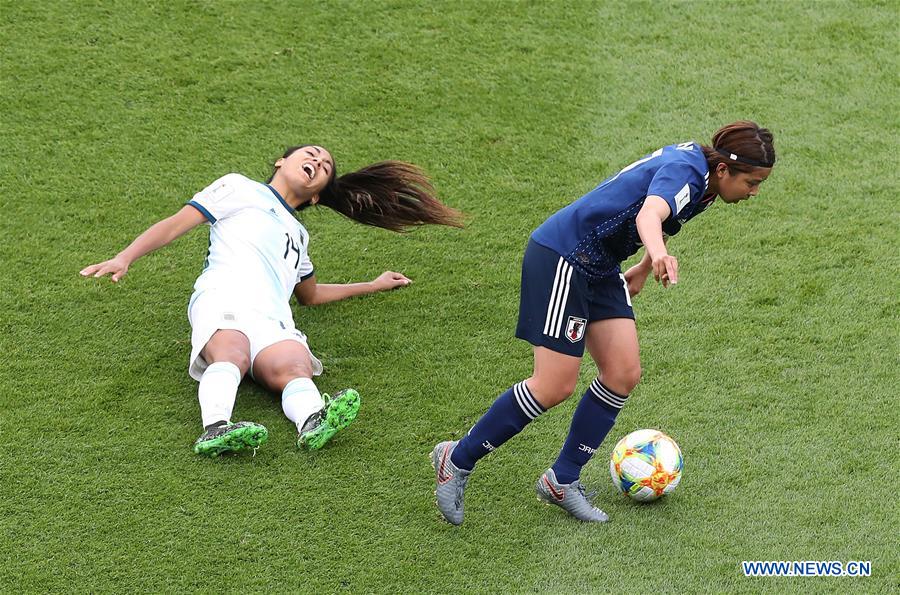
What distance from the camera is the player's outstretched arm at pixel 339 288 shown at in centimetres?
600

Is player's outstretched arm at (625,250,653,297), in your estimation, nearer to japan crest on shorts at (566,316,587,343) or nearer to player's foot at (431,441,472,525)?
japan crest on shorts at (566,316,587,343)

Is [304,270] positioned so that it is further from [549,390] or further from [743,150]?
[743,150]

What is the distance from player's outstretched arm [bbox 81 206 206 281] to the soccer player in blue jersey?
1701 mm

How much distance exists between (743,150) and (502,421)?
53.8 inches

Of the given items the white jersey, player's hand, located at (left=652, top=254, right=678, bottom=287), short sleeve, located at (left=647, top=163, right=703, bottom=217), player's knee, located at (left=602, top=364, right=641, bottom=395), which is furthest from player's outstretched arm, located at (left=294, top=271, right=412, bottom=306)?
player's hand, located at (left=652, top=254, right=678, bottom=287)

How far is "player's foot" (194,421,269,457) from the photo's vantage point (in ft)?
16.1

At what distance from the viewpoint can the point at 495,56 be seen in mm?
8055

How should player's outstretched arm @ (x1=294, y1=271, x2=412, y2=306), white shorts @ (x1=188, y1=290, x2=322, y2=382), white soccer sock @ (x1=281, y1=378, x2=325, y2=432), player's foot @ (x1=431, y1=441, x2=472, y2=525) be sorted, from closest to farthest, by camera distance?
player's foot @ (x1=431, y1=441, x2=472, y2=525)
white soccer sock @ (x1=281, y1=378, x2=325, y2=432)
white shorts @ (x1=188, y1=290, x2=322, y2=382)
player's outstretched arm @ (x1=294, y1=271, x2=412, y2=306)

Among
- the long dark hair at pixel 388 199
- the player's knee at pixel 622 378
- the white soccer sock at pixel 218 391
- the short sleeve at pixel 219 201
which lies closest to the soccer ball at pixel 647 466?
the player's knee at pixel 622 378

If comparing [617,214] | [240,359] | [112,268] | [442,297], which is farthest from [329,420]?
[617,214]

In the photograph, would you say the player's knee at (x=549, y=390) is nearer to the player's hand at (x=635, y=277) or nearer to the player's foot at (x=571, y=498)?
the player's foot at (x=571, y=498)

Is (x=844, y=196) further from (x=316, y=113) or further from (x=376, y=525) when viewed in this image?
(x=376, y=525)

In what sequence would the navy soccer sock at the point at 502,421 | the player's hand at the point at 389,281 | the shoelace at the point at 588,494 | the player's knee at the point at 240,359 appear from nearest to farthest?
the navy soccer sock at the point at 502,421
the shoelace at the point at 588,494
the player's knee at the point at 240,359
the player's hand at the point at 389,281

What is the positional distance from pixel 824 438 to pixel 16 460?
3.51 metres
